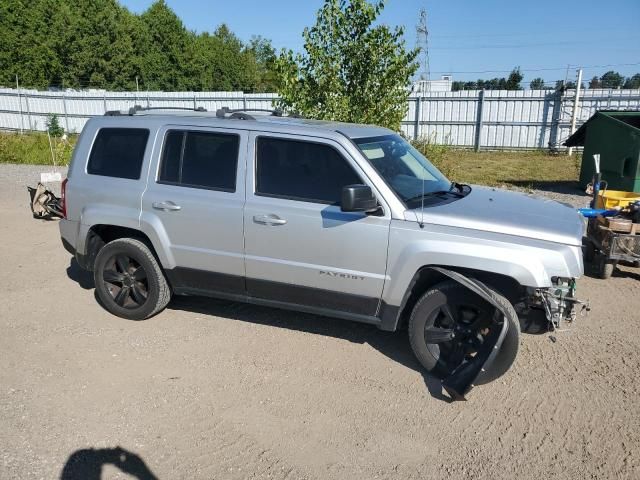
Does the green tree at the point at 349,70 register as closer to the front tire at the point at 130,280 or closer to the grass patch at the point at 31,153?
the front tire at the point at 130,280

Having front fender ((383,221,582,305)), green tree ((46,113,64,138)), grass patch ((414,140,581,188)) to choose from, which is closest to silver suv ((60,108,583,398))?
front fender ((383,221,582,305))

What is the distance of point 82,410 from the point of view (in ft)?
12.3

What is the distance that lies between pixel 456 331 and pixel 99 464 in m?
2.56

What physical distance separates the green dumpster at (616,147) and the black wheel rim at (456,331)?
7513 mm

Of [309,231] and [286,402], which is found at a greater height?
[309,231]

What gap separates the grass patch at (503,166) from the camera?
47.0ft

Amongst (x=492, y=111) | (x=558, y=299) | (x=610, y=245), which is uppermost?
(x=492, y=111)

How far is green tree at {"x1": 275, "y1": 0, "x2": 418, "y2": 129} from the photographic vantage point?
891 cm

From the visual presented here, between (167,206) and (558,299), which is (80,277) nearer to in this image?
(167,206)

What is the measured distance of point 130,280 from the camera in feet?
17.2

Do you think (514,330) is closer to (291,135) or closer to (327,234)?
(327,234)

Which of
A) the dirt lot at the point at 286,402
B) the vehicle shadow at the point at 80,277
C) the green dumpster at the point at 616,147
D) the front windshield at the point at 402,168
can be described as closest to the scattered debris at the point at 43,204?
the vehicle shadow at the point at 80,277

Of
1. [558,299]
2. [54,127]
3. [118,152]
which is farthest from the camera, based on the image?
[54,127]

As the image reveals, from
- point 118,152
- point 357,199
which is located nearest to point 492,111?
point 118,152
